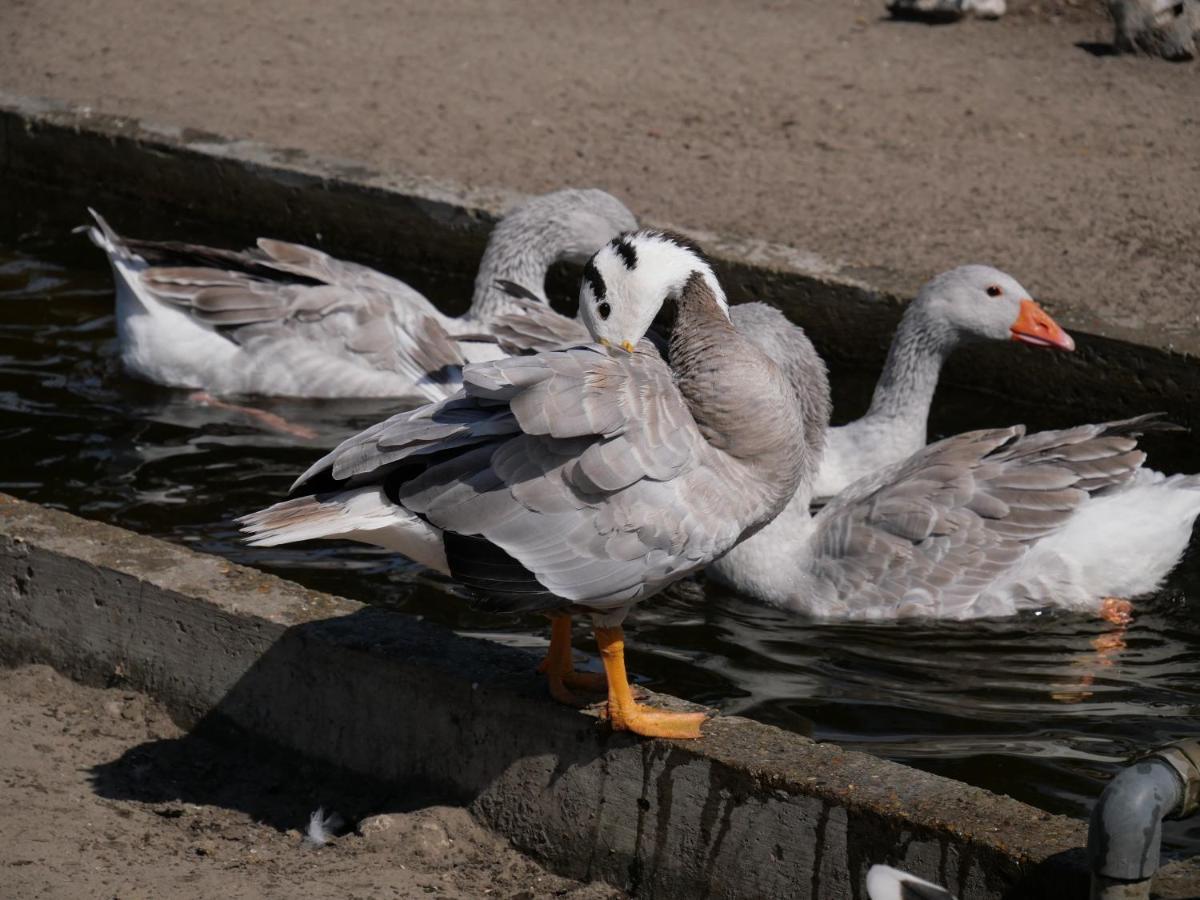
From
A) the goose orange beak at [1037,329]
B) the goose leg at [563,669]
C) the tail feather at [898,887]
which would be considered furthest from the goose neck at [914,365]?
the tail feather at [898,887]

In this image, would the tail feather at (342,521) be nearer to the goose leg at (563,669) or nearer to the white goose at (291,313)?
the goose leg at (563,669)

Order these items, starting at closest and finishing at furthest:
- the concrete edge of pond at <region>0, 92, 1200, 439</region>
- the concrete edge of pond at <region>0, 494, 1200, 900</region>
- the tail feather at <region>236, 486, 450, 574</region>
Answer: the concrete edge of pond at <region>0, 494, 1200, 900</region>, the tail feather at <region>236, 486, 450, 574</region>, the concrete edge of pond at <region>0, 92, 1200, 439</region>

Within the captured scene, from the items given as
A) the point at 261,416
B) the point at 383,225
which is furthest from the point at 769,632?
the point at 383,225

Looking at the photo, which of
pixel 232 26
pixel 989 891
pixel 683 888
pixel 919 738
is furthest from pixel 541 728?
pixel 232 26

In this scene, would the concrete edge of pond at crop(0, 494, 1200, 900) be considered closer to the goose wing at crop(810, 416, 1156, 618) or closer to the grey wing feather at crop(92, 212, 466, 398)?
the goose wing at crop(810, 416, 1156, 618)

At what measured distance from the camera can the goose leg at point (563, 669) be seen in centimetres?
375

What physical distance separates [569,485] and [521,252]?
4.13 m

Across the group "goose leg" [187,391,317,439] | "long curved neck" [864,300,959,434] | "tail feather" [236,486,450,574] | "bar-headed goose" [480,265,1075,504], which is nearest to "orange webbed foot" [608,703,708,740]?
"tail feather" [236,486,450,574]

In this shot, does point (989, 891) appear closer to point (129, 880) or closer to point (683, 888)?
point (683, 888)

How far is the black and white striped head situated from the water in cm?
133

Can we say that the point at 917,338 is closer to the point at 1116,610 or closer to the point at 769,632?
the point at 1116,610

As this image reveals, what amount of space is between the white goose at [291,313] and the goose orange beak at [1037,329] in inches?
79.9

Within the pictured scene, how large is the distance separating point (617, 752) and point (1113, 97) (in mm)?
7987

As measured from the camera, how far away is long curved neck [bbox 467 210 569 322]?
7574 mm
